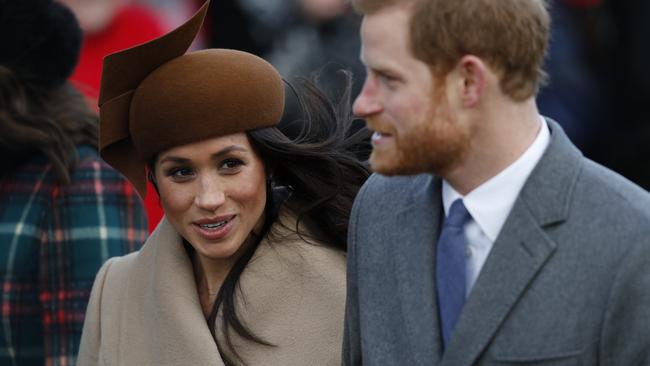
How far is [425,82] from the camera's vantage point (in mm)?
3074

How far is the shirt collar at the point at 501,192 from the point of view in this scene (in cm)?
311

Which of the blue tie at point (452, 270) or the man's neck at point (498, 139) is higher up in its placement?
the man's neck at point (498, 139)

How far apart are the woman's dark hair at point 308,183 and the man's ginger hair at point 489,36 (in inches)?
41.7

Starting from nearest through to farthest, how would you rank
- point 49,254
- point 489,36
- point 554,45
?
point 489,36
point 49,254
point 554,45

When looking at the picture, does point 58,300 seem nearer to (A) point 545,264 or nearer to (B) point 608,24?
(A) point 545,264

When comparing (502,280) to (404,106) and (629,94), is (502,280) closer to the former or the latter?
(404,106)

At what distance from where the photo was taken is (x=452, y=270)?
3.20m

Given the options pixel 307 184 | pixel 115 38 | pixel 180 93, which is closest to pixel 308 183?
A: pixel 307 184

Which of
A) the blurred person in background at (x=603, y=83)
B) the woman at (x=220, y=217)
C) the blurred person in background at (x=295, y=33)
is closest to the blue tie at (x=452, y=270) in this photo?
the woman at (x=220, y=217)

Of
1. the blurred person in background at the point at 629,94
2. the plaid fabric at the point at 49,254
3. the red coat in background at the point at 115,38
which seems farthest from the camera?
the blurred person in background at the point at 629,94

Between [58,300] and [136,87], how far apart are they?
95cm

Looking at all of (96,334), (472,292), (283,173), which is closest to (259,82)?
(283,173)

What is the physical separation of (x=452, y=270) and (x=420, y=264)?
102 mm

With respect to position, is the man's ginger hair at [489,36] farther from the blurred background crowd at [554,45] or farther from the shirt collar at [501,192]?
the blurred background crowd at [554,45]
